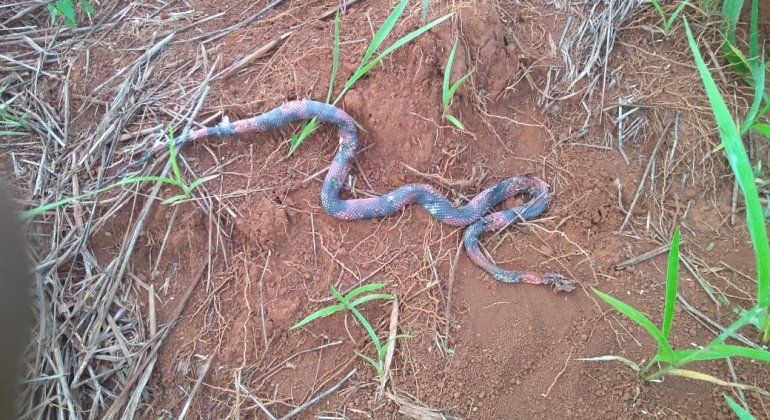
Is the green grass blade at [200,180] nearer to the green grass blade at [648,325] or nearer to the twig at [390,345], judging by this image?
the twig at [390,345]

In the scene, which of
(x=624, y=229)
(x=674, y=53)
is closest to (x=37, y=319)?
(x=624, y=229)

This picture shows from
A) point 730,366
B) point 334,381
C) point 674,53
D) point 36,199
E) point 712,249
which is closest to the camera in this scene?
point 730,366

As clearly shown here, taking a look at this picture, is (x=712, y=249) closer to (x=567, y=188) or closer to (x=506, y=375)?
(x=567, y=188)

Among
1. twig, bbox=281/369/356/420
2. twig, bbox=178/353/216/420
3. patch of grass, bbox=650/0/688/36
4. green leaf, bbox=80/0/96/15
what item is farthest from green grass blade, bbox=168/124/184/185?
patch of grass, bbox=650/0/688/36

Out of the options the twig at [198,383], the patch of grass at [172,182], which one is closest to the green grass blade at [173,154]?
the patch of grass at [172,182]

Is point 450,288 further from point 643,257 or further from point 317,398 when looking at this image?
point 643,257

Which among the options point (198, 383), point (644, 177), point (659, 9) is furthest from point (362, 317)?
point (659, 9)

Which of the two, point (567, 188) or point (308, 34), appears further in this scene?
point (308, 34)
